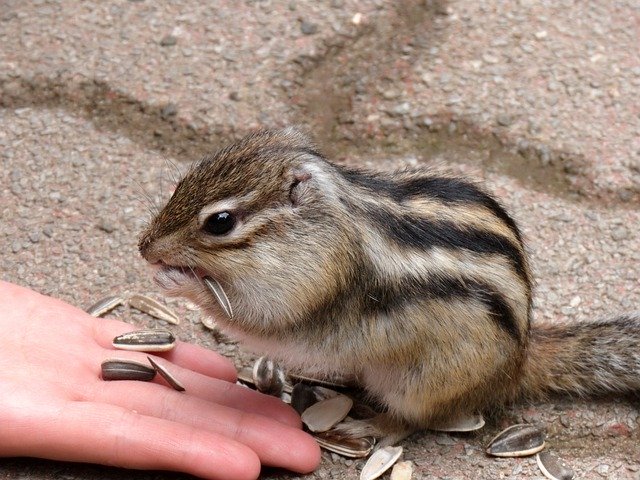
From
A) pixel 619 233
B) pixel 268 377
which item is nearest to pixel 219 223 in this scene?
pixel 268 377

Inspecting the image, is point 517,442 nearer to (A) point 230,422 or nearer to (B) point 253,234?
(A) point 230,422

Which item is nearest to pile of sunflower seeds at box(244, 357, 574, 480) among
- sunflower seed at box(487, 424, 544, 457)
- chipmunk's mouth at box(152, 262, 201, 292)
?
sunflower seed at box(487, 424, 544, 457)

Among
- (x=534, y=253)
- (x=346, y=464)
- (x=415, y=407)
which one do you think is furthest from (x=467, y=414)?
(x=534, y=253)

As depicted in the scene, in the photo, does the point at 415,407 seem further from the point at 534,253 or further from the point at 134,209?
the point at 134,209

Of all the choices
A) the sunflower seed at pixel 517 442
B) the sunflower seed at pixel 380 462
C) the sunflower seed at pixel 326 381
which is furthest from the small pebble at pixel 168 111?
the sunflower seed at pixel 517 442

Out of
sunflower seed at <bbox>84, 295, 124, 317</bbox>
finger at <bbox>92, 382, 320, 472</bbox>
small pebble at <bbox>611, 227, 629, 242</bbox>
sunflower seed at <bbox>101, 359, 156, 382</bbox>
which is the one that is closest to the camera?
finger at <bbox>92, 382, 320, 472</bbox>

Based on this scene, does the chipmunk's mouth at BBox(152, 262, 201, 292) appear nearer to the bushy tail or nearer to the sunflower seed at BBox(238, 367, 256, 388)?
the sunflower seed at BBox(238, 367, 256, 388)

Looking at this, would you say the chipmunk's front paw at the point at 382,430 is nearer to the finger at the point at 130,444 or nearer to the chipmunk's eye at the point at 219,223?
the finger at the point at 130,444
